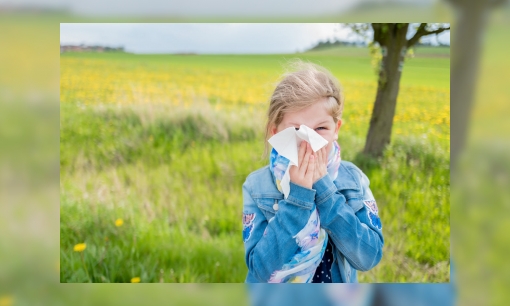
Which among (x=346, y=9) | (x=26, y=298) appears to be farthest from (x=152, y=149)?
(x=346, y=9)

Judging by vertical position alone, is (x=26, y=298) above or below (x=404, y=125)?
below

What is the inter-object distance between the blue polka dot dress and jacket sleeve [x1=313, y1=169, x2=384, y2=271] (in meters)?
0.07

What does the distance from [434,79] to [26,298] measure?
189cm

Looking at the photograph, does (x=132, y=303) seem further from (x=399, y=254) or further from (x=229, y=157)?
(x=399, y=254)

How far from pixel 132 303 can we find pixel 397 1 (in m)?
1.64

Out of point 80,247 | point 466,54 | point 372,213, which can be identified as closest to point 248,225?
point 372,213

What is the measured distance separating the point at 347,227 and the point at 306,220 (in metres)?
0.13

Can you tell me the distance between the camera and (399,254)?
213 centimetres

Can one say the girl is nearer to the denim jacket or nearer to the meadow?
the denim jacket

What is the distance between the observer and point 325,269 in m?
1.75

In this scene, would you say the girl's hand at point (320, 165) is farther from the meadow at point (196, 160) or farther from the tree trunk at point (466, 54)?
the tree trunk at point (466, 54)

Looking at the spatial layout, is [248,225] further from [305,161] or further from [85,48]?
[85,48]

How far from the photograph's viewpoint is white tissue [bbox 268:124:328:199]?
1.64 meters

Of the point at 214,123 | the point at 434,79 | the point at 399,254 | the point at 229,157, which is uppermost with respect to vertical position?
the point at 434,79
